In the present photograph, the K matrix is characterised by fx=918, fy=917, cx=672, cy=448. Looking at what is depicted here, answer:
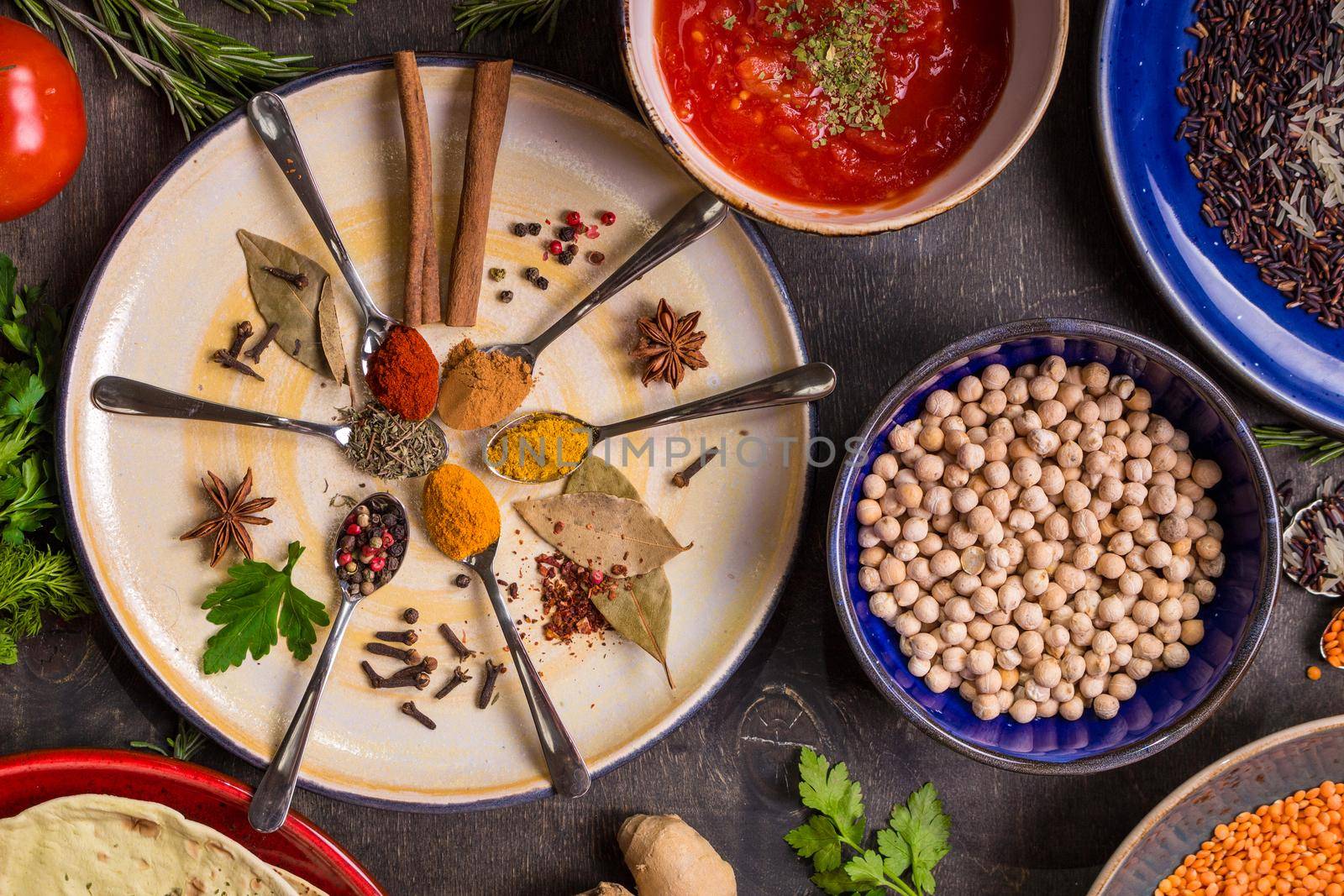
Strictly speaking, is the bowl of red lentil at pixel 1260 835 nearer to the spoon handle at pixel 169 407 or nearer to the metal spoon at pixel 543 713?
the metal spoon at pixel 543 713

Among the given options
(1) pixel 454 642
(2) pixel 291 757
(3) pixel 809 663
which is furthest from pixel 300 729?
(3) pixel 809 663

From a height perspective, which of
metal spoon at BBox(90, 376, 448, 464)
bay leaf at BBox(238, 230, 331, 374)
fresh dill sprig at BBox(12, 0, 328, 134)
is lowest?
metal spoon at BBox(90, 376, 448, 464)

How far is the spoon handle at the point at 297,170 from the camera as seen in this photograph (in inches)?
63.4

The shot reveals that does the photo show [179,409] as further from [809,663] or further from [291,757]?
[809,663]

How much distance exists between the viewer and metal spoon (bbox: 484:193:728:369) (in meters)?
1.66

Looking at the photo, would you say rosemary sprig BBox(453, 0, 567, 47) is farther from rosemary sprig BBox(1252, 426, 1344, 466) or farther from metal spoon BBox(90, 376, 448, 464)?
rosemary sprig BBox(1252, 426, 1344, 466)

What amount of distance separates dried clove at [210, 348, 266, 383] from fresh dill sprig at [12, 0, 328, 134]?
429mm

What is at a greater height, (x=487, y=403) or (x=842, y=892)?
(x=487, y=403)

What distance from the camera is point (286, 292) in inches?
66.7

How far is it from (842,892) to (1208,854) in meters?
0.74

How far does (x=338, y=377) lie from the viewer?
67.4 inches

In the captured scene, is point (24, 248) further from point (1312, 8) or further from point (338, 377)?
point (1312, 8)

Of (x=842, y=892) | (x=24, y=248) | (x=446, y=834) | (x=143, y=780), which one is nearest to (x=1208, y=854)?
(x=842, y=892)

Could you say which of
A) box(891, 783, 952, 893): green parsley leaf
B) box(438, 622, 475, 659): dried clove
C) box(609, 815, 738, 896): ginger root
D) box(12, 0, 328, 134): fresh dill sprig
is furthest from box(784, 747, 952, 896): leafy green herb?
box(12, 0, 328, 134): fresh dill sprig
